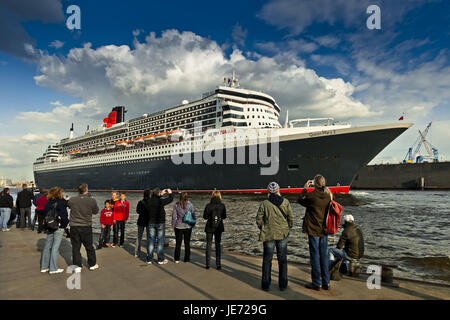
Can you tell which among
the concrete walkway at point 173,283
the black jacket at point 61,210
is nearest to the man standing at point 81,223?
the black jacket at point 61,210

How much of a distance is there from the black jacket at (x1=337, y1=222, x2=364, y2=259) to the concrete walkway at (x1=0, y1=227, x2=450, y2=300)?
49cm

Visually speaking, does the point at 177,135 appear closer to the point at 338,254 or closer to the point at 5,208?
the point at 5,208

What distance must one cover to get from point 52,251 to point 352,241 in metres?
5.43

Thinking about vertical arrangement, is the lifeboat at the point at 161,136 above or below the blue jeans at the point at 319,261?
above

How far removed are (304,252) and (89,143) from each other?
57805mm

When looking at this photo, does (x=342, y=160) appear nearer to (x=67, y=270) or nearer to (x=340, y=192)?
(x=340, y=192)

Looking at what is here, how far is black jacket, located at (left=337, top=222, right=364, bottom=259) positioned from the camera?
4.45 metres

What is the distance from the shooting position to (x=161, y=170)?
34.8 metres

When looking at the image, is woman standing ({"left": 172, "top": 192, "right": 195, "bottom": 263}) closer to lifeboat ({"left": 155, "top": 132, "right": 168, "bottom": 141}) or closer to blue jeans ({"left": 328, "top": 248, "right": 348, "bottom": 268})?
blue jeans ({"left": 328, "top": 248, "right": 348, "bottom": 268})

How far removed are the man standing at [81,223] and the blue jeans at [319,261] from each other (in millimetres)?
3974

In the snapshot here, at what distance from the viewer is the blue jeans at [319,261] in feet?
12.6

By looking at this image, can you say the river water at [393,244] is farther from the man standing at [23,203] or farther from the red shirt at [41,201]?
the man standing at [23,203]

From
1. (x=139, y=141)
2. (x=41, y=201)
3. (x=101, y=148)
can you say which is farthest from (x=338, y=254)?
(x=101, y=148)

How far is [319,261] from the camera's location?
12.8 ft
